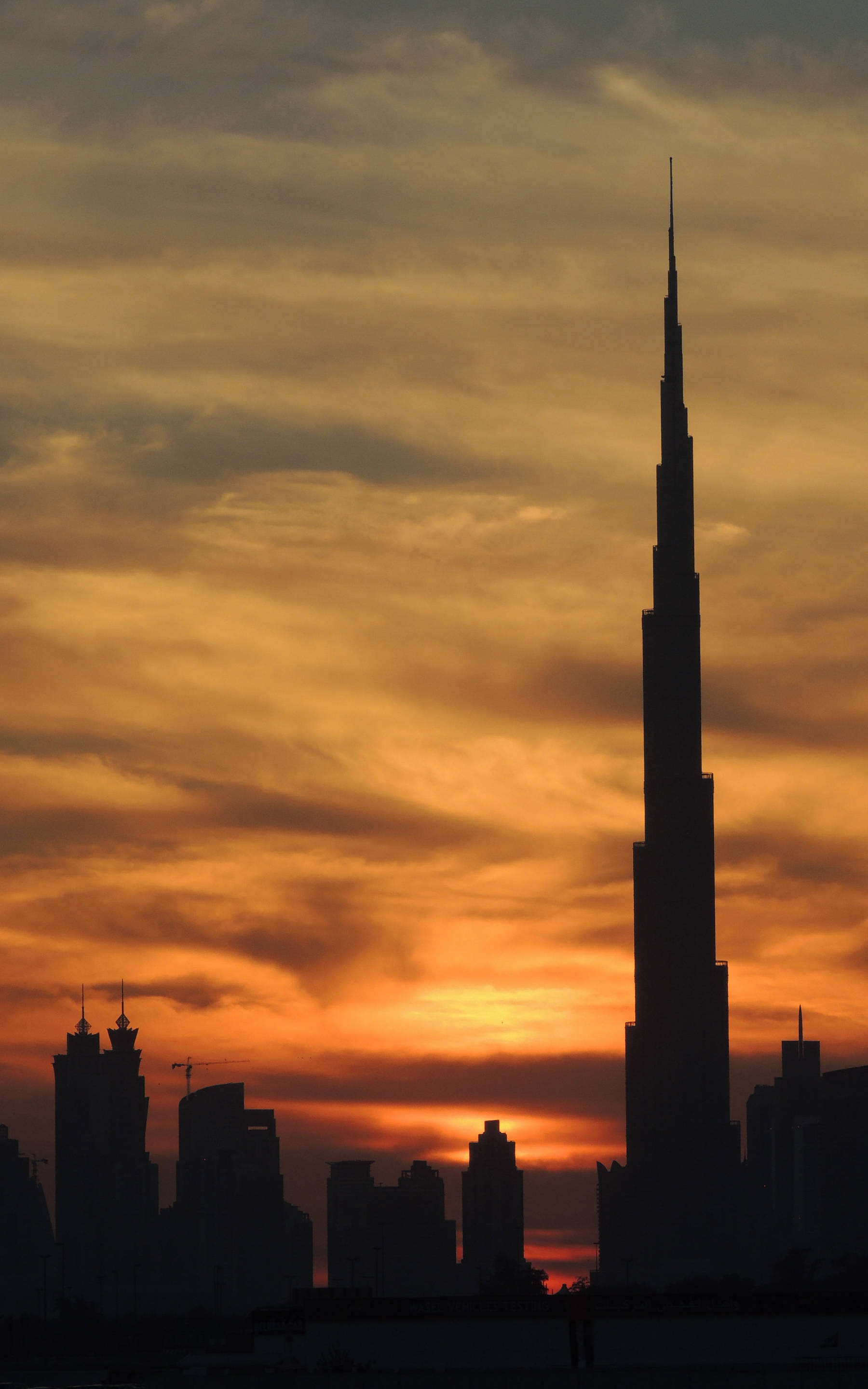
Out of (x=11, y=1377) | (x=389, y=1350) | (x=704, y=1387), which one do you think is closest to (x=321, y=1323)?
(x=389, y=1350)

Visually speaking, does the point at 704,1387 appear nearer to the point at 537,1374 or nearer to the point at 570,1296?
the point at 537,1374

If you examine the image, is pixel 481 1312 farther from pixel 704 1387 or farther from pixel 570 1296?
pixel 704 1387

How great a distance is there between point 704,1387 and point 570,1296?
24.9 meters

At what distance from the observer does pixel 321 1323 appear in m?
146

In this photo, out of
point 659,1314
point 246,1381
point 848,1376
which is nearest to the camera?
point 848,1376

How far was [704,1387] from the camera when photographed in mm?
116750

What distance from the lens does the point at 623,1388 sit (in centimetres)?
11788

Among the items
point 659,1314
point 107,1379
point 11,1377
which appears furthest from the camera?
point 11,1377

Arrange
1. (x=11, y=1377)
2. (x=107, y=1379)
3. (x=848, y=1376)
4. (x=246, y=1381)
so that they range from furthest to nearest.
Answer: (x=11, y=1377), (x=107, y=1379), (x=246, y=1381), (x=848, y=1376)

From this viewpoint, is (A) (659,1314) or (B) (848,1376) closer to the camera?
(B) (848,1376)

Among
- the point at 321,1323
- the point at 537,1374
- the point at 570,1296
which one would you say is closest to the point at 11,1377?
the point at 321,1323

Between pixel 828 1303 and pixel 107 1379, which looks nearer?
pixel 828 1303

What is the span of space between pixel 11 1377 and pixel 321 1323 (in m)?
61.6

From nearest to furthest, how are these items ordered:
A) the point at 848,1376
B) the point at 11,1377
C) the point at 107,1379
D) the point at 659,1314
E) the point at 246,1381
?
the point at 848,1376, the point at 246,1381, the point at 659,1314, the point at 107,1379, the point at 11,1377
